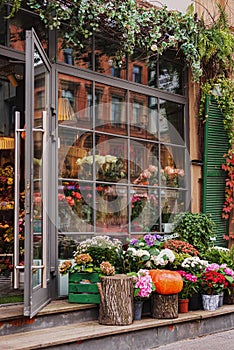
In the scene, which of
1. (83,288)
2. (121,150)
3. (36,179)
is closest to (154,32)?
(121,150)

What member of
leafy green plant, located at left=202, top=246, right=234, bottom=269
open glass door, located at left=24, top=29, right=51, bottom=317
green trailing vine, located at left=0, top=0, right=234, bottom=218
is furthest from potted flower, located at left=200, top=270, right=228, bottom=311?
green trailing vine, located at left=0, top=0, right=234, bottom=218

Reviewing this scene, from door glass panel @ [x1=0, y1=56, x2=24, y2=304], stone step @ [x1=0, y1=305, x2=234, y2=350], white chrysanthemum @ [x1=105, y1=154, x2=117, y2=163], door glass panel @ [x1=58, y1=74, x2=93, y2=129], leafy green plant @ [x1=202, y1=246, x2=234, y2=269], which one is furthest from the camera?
white chrysanthemum @ [x1=105, y1=154, x2=117, y2=163]

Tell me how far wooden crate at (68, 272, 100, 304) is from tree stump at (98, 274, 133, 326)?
220 millimetres

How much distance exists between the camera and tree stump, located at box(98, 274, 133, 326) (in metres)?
5.51

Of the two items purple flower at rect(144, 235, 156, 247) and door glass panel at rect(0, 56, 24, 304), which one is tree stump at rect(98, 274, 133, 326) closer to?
door glass panel at rect(0, 56, 24, 304)

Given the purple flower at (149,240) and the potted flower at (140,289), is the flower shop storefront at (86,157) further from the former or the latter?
the potted flower at (140,289)

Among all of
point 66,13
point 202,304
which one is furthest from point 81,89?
point 202,304

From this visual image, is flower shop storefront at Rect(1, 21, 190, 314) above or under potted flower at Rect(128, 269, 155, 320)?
above

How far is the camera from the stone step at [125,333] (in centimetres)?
488

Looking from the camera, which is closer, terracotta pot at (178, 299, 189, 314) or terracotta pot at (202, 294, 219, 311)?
terracotta pot at (178, 299, 189, 314)

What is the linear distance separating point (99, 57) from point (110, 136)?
992 millimetres

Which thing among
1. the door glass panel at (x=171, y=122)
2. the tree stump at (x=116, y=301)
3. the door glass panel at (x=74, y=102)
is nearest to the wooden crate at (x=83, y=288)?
the tree stump at (x=116, y=301)

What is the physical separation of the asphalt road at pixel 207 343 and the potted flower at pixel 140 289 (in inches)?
17.1

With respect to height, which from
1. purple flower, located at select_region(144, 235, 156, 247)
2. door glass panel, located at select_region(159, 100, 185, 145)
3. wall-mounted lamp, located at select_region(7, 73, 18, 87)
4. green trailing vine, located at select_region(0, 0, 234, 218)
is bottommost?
purple flower, located at select_region(144, 235, 156, 247)
